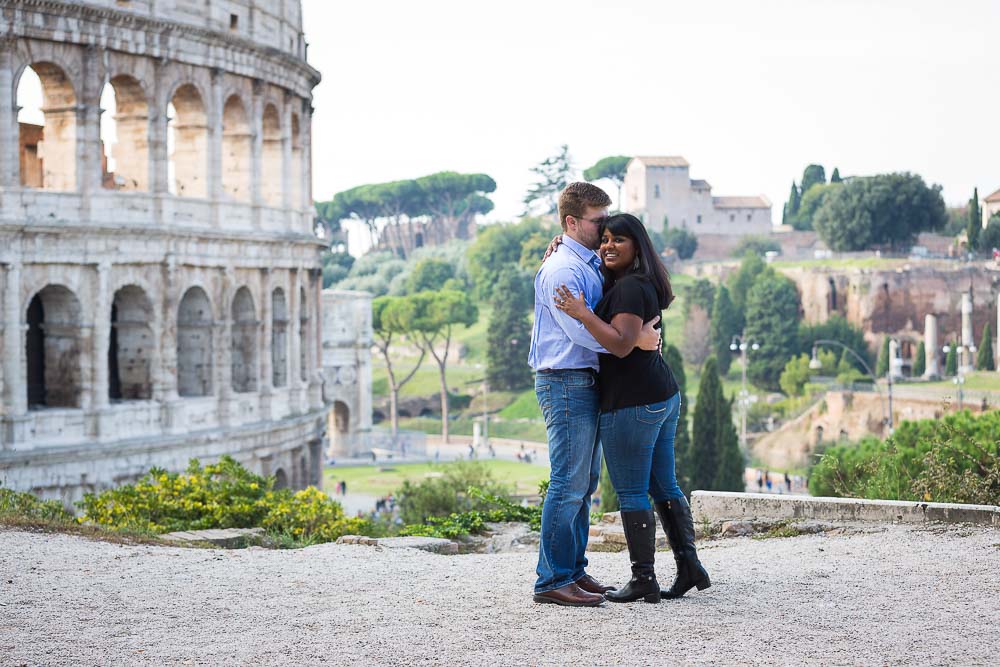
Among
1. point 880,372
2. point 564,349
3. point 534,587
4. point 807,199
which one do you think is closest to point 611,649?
point 534,587

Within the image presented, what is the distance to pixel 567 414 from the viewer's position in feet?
25.0

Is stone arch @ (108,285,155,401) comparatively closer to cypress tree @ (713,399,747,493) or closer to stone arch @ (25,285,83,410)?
stone arch @ (25,285,83,410)

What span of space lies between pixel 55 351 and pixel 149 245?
7.60 feet

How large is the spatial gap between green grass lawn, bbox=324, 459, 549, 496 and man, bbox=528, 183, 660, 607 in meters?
37.4

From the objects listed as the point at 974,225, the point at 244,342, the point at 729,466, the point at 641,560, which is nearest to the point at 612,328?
the point at 641,560

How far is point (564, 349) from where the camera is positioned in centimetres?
761

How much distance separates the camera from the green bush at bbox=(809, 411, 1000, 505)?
1144 centimetres

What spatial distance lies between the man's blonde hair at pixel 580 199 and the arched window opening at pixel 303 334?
21.9 metres

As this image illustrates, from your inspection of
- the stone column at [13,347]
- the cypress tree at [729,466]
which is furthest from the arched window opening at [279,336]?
the cypress tree at [729,466]

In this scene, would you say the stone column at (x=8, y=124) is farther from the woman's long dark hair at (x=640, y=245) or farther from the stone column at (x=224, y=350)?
the woman's long dark hair at (x=640, y=245)

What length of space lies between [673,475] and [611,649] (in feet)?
4.69

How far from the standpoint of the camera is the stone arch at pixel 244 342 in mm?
27359

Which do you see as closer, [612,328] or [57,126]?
[612,328]

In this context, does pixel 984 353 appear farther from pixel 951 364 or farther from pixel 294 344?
pixel 294 344
